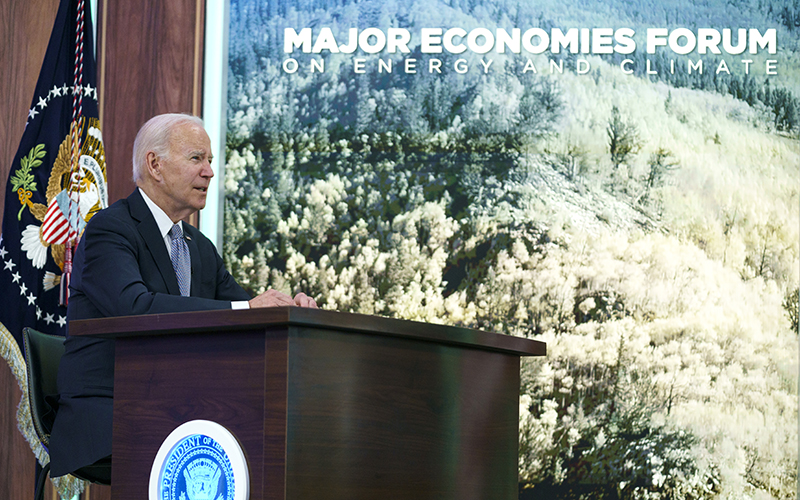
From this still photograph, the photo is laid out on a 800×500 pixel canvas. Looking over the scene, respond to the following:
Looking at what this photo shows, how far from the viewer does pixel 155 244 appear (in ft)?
7.81

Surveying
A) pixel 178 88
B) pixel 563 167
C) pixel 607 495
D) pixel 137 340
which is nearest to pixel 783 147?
pixel 563 167

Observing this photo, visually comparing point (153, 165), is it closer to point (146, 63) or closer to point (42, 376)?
point (42, 376)

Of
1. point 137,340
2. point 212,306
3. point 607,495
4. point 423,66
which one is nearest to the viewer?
point 137,340

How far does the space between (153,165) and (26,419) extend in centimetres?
125

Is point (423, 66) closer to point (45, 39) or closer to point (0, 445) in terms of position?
point (45, 39)

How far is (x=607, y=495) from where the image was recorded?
422 centimetres

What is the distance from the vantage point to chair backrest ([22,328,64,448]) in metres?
2.56

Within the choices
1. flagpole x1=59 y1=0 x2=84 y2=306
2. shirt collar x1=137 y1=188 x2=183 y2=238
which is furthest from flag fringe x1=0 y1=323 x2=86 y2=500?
shirt collar x1=137 y1=188 x2=183 y2=238

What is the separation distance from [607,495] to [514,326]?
95 cm

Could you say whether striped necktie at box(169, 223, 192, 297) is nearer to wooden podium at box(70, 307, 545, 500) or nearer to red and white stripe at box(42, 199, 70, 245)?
wooden podium at box(70, 307, 545, 500)

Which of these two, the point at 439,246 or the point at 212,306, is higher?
the point at 439,246

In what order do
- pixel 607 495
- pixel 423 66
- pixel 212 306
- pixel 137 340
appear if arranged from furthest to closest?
pixel 423 66 → pixel 607 495 → pixel 212 306 → pixel 137 340

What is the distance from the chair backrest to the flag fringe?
87mm

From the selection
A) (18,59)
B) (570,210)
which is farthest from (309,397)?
(18,59)
